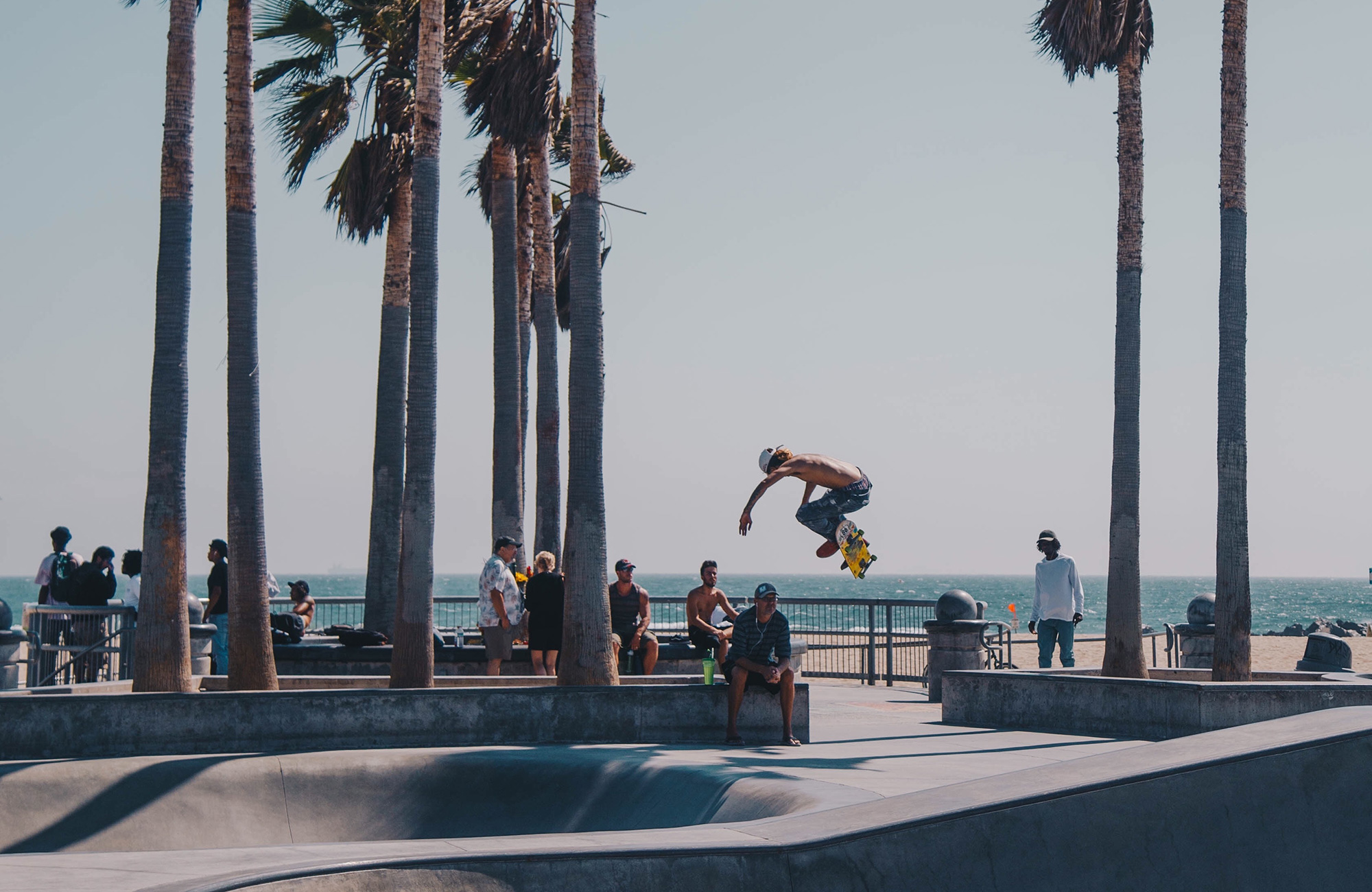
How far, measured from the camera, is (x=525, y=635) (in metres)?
17.3

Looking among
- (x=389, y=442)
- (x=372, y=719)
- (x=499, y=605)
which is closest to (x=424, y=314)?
(x=499, y=605)

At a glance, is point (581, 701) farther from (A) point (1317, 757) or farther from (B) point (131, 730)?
(A) point (1317, 757)

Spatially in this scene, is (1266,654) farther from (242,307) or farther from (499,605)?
(242,307)

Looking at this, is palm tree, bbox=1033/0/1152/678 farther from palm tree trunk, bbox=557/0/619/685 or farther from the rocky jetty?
the rocky jetty

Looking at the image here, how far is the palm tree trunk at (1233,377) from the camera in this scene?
41.9 ft

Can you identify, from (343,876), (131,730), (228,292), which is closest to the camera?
(343,876)

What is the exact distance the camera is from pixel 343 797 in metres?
10.3

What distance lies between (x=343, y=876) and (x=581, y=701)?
250 inches

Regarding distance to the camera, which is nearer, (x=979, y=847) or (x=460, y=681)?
(x=979, y=847)

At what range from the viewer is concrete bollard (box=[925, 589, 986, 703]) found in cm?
1677

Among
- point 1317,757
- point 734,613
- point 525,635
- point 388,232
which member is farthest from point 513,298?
point 1317,757

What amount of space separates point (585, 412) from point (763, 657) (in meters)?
3.09

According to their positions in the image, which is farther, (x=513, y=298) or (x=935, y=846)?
(x=513, y=298)

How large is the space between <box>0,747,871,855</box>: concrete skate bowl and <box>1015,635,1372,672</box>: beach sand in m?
18.0
